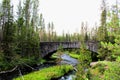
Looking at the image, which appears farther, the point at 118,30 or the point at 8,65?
the point at 8,65

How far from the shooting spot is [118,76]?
10094mm

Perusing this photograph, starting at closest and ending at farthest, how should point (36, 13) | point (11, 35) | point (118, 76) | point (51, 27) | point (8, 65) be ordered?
point (118, 76), point (8, 65), point (11, 35), point (36, 13), point (51, 27)

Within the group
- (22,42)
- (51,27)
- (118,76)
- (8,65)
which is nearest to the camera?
(118,76)

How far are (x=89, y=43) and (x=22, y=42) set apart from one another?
20.5 metres

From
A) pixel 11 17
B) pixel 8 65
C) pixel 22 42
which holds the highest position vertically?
pixel 11 17

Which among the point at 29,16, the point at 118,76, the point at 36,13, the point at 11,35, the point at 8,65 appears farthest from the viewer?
the point at 36,13

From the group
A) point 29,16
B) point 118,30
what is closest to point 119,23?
point 118,30

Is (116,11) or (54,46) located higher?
(116,11)

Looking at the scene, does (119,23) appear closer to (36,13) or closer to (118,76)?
(118,76)

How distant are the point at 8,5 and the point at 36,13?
65.0 feet

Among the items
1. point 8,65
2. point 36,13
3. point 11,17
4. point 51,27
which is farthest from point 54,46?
point 51,27

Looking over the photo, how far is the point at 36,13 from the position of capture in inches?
3253

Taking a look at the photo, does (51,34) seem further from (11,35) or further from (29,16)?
(11,35)

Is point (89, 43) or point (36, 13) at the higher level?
point (36, 13)
